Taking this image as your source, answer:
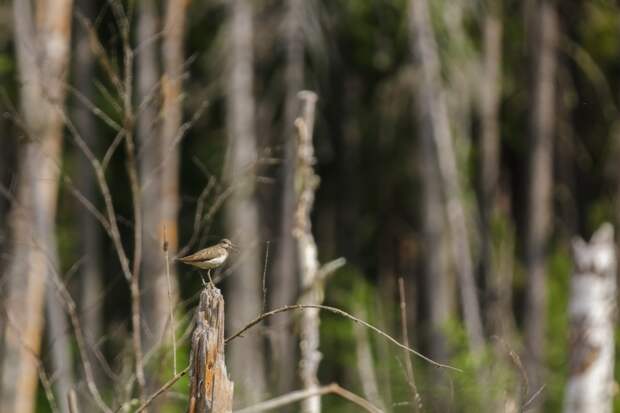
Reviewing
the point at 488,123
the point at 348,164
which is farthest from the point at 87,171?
the point at 488,123

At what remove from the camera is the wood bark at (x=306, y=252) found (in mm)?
9359

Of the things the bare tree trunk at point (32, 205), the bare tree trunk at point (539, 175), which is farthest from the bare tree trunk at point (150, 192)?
the bare tree trunk at point (539, 175)

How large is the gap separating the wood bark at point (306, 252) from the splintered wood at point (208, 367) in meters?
4.06

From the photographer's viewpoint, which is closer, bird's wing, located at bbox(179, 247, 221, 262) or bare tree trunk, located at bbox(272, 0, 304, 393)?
bird's wing, located at bbox(179, 247, 221, 262)

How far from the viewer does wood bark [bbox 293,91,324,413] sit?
→ 30.7ft

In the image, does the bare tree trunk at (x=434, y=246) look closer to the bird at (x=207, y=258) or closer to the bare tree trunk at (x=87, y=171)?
the bare tree trunk at (x=87, y=171)

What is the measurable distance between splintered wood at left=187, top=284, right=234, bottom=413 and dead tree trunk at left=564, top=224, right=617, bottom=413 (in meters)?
5.36

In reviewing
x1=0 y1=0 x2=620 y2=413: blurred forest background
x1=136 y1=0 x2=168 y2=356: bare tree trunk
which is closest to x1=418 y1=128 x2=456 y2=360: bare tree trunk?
x1=0 y1=0 x2=620 y2=413: blurred forest background

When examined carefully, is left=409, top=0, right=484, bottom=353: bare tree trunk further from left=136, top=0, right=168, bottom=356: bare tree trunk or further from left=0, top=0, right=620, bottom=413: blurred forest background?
left=136, top=0, right=168, bottom=356: bare tree trunk

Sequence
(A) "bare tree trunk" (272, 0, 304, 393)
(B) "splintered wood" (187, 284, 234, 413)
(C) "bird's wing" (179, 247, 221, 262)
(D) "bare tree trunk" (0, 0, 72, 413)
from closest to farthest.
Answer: (B) "splintered wood" (187, 284, 234, 413)
(C) "bird's wing" (179, 247, 221, 262)
(D) "bare tree trunk" (0, 0, 72, 413)
(A) "bare tree trunk" (272, 0, 304, 393)

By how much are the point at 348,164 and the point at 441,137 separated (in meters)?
7.08

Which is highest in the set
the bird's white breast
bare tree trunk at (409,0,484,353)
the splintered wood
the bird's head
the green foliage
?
bare tree trunk at (409,0,484,353)

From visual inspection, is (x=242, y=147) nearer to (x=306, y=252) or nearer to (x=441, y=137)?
(x=441, y=137)

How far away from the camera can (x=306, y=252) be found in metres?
9.51
